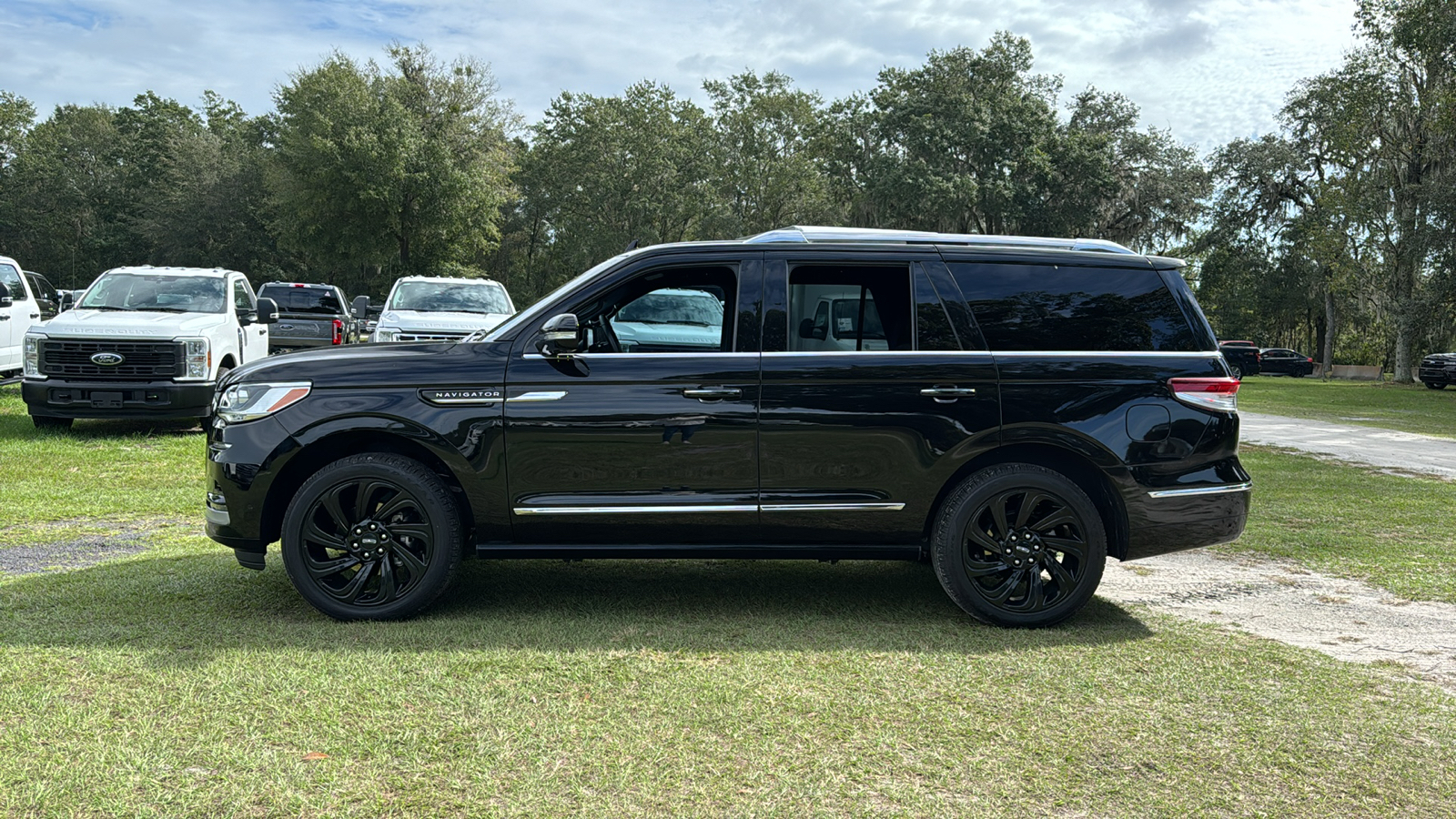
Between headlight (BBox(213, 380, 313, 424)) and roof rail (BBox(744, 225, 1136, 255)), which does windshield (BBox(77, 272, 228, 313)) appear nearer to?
headlight (BBox(213, 380, 313, 424))

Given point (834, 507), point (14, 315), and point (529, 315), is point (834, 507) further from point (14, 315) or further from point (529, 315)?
point (14, 315)

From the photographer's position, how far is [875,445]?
5.10m

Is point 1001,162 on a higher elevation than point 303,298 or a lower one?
higher

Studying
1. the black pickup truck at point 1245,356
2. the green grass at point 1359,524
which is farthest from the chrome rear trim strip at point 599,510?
the black pickup truck at point 1245,356

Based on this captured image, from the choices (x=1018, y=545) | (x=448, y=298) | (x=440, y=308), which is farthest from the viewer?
(x=448, y=298)

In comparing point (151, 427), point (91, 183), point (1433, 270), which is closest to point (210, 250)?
point (91, 183)

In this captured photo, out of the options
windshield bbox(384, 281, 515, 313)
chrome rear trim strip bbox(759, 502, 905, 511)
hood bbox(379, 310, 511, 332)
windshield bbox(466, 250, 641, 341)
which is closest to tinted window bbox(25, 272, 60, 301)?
windshield bbox(384, 281, 515, 313)

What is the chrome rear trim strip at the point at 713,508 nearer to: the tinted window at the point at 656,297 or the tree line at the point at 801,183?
the tinted window at the point at 656,297

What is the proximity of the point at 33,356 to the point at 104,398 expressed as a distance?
102cm

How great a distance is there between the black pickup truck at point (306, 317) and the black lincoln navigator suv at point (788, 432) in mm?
17224

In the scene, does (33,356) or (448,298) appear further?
(448,298)

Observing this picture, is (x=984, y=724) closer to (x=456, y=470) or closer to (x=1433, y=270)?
(x=456, y=470)

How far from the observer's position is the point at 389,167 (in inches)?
1641

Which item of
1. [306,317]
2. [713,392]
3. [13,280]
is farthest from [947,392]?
[306,317]
